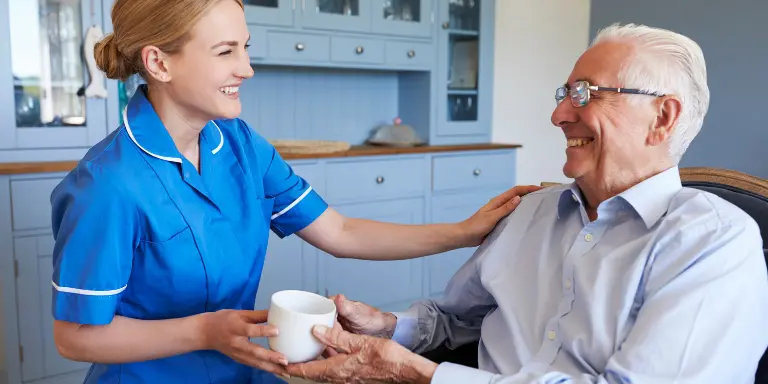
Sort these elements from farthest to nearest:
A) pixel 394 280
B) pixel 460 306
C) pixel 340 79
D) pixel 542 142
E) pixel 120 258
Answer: pixel 542 142, pixel 340 79, pixel 394 280, pixel 460 306, pixel 120 258

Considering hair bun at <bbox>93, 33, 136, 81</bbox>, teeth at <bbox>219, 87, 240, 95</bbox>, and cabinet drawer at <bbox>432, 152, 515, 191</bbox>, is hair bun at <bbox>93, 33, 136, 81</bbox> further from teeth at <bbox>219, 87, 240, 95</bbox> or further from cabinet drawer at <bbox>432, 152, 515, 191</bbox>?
cabinet drawer at <bbox>432, 152, 515, 191</bbox>

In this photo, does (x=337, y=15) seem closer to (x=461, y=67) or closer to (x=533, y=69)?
(x=461, y=67)

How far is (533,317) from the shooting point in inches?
50.4

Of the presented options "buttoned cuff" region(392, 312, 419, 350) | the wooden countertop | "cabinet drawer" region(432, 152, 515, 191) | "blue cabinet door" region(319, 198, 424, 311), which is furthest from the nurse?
"cabinet drawer" region(432, 152, 515, 191)

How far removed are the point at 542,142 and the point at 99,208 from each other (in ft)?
12.1

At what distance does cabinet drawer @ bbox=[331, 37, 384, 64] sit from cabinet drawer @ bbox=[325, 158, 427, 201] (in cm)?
50

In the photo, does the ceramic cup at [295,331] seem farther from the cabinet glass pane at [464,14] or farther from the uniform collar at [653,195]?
the cabinet glass pane at [464,14]

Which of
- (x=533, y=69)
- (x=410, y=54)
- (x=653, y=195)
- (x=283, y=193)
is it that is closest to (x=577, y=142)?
(x=653, y=195)

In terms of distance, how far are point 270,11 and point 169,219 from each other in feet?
6.61

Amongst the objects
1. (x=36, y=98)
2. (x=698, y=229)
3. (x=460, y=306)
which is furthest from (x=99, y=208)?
(x=36, y=98)

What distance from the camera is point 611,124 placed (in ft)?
4.11

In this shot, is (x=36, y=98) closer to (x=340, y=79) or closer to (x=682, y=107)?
(x=340, y=79)

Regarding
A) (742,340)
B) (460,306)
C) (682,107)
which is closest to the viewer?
(742,340)

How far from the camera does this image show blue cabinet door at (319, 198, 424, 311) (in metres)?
3.22
